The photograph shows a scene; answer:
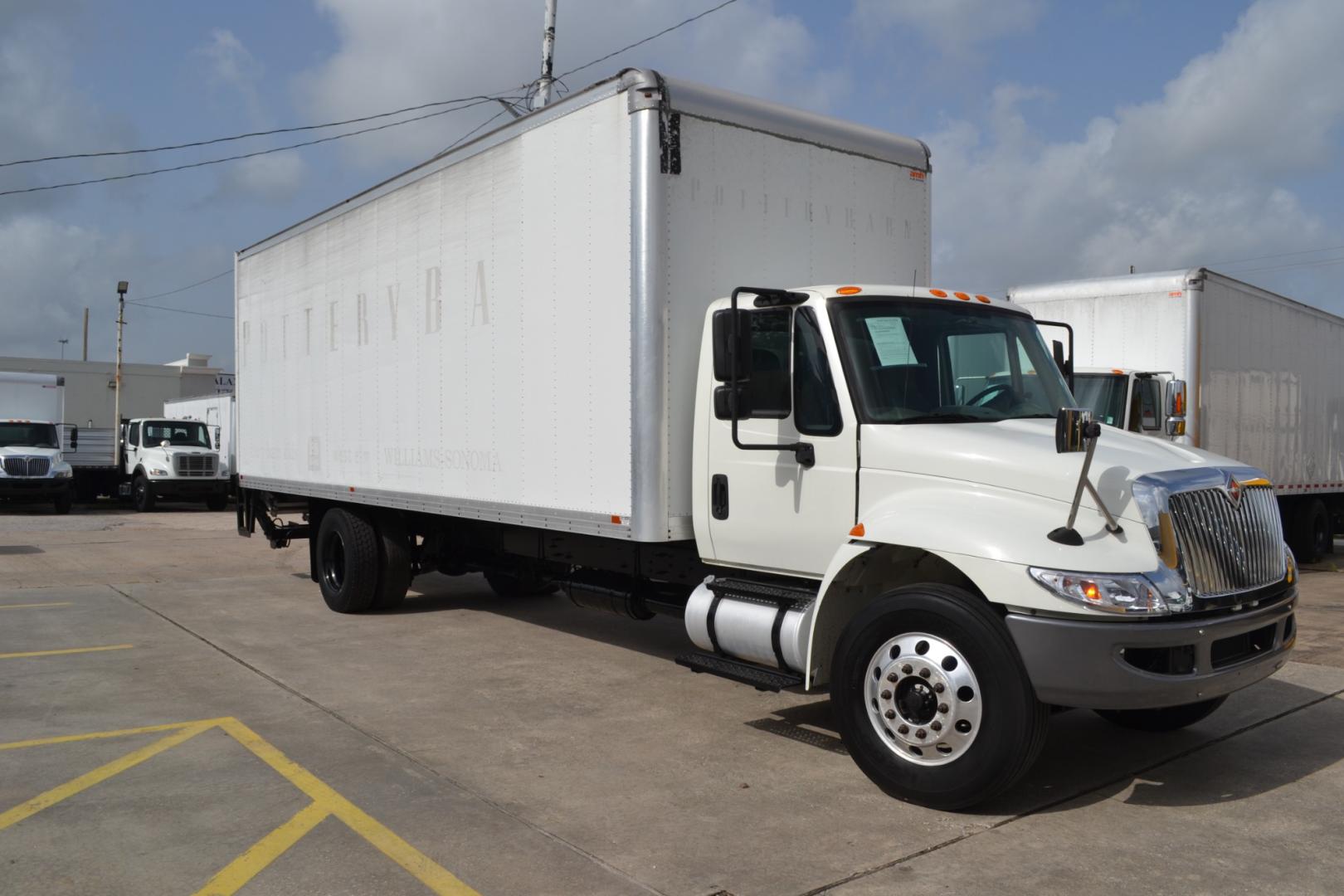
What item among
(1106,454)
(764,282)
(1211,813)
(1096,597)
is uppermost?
(764,282)

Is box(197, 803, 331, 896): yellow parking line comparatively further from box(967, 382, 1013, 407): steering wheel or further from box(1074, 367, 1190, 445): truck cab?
box(1074, 367, 1190, 445): truck cab

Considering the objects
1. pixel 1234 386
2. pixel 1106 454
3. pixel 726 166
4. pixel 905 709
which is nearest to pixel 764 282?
pixel 726 166

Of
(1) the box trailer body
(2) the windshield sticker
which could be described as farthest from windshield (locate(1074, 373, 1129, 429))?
(2) the windshield sticker

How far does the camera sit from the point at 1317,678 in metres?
8.05

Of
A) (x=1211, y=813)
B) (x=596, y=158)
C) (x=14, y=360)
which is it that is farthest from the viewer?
(x=14, y=360)

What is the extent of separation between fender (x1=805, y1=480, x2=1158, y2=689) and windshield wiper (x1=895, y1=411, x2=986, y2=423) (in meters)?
0.35

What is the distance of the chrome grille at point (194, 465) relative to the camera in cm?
2806

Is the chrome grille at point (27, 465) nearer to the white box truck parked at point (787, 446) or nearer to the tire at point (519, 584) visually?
the tire at point (519, 584)

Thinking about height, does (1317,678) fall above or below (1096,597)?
below

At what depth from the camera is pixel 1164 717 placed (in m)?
6.39

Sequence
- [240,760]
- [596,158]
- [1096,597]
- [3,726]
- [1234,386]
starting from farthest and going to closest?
[1234,386], [596,158], [3,726], [240,760], [1096,597]

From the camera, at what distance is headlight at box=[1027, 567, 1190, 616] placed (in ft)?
15.5

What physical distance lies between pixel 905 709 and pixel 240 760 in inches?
138

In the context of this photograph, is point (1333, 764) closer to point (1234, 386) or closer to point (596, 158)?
point (596, 158)
